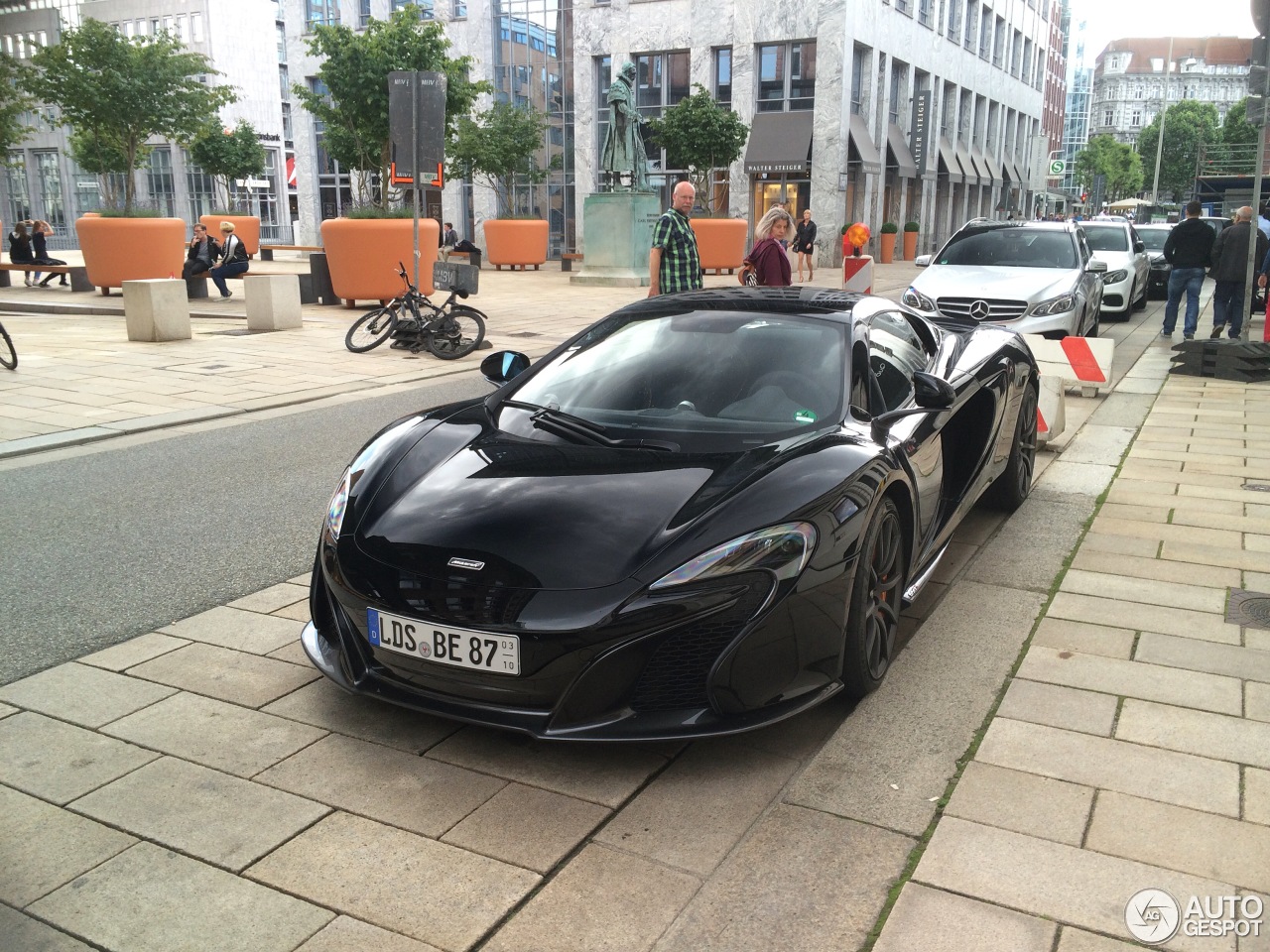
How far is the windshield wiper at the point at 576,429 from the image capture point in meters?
3.85

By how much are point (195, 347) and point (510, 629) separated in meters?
12.0

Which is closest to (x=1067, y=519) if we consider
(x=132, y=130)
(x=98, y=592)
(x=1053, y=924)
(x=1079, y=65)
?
(x=1053, y=924)

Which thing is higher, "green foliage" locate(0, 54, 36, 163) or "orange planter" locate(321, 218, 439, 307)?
"green foliage" locate(0, 54, 36, 163)

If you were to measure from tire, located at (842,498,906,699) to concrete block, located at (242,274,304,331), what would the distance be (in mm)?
12891

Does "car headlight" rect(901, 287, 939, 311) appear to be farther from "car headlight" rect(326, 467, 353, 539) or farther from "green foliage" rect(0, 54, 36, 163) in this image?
"green foliage" rect(0, 54, 36, 163)

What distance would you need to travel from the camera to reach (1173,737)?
3.54 m

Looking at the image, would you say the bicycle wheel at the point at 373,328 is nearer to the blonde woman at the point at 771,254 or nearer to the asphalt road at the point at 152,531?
the asphalt road at the point at 152,531

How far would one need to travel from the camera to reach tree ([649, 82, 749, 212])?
34906 mm

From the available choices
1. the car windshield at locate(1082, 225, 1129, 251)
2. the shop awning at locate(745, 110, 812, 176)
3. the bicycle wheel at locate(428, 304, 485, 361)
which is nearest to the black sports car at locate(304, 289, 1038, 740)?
the bicycle wheel at locate(428, 304, 485, 361)

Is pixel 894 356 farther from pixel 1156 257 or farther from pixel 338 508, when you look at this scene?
pixel 1156 257

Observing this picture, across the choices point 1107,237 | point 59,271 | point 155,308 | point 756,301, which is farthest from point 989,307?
point 59,271

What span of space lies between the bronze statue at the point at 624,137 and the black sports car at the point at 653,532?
24991mm

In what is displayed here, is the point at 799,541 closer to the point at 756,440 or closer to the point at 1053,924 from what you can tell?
the point at 756,440

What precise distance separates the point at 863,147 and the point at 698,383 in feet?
131
